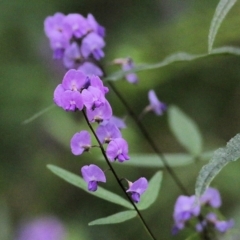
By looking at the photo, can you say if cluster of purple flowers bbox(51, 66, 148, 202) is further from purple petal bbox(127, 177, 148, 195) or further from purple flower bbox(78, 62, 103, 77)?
purple flower bbox(78, 62, 103, 77)

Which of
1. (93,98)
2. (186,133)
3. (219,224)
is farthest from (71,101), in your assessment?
(186,133)

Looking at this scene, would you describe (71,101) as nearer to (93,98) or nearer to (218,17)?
(93,98)

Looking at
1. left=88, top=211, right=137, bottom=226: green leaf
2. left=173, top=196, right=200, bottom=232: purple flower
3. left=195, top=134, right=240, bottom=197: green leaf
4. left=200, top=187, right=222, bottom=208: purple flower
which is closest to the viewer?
left=195, top=134, right=240, bottom=197: green leaf

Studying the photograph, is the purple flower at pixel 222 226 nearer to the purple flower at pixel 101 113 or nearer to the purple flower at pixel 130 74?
the purple flower at pixel 130 74

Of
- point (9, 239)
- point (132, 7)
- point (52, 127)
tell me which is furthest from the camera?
point (132, 7)

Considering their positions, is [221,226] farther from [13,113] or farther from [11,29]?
[11,29]

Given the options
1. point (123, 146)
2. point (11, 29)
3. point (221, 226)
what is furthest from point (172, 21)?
point (123, 146)

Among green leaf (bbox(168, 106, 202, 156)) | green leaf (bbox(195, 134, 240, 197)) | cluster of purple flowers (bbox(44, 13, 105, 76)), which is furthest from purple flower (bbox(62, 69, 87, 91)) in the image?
green leaf (bbox(168, 106, 202, 156))
